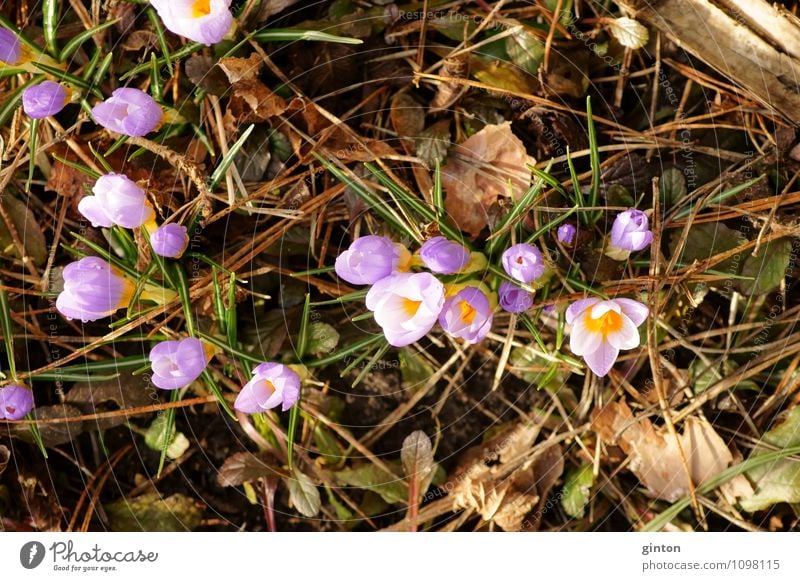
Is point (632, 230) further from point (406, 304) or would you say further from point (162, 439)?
point (162, 439)

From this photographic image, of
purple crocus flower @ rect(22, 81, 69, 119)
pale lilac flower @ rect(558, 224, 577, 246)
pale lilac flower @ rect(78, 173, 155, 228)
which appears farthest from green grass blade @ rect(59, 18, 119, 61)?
pale lilac flower @ rect(558, 224, 577, 246)

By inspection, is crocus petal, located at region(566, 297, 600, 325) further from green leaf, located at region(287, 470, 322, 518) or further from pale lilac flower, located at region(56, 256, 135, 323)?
pale lilac flower, located at region(56, 256, 135, 323)

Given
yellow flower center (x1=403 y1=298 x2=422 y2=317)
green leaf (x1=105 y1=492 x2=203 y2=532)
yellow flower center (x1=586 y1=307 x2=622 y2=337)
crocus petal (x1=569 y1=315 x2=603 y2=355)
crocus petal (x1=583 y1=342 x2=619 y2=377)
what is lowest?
green leaf (x1=105 y1=492 x2=203 y2=532)

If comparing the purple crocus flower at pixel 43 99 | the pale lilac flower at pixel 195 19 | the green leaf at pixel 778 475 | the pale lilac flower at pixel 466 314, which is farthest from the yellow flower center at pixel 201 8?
the green leaf at pixel 778 475

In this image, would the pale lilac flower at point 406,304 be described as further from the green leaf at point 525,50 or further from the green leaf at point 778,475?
the green leaf at point 778,475

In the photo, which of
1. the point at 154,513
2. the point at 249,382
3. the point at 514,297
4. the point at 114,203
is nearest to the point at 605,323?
the point at 514,297

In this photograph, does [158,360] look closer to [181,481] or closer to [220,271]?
[220,271]
